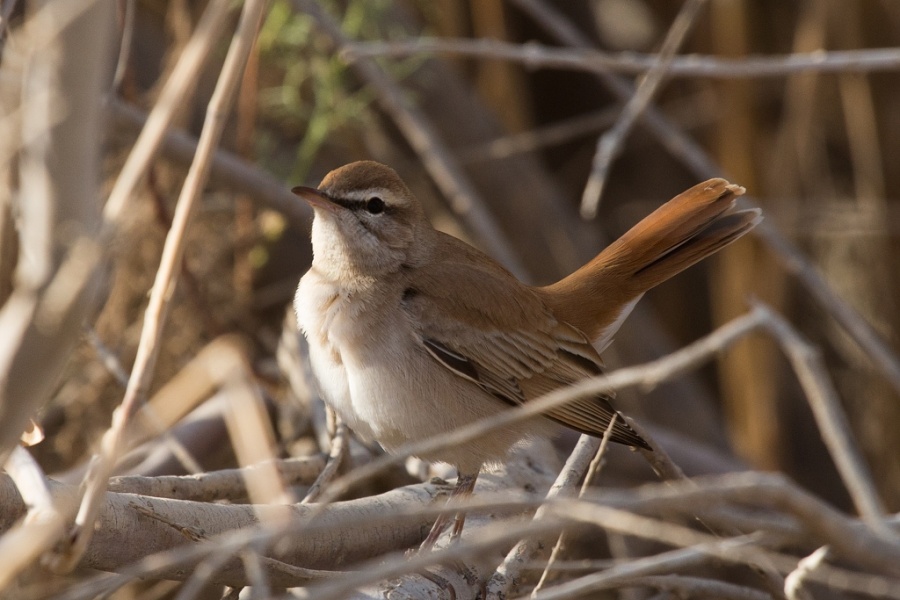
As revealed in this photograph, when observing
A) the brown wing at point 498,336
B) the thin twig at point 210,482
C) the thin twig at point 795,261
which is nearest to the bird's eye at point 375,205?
the brown wing at point 498,336

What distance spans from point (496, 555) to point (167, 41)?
375 cm

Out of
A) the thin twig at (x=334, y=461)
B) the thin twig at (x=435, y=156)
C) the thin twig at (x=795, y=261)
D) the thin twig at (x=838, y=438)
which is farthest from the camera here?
the thin twig at (x=435, y=156)

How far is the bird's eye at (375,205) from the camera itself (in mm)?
3604

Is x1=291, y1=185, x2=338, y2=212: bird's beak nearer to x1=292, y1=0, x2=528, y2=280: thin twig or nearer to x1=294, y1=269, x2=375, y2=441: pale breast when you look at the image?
x1=294, y1=269, x2=375, y2=441: pale breast

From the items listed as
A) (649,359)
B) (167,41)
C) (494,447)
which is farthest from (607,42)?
(494,447)

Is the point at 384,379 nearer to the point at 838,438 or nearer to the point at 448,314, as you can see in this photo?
the point at 448,314

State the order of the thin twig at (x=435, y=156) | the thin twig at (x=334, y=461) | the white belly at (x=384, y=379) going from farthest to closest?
the thin twig at (x=435, y=156)
the white belly at (x=384, y=379)
the thin twig at (x=334, y=461)

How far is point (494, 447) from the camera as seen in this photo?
11.0 ft

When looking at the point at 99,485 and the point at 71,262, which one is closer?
the point at 71,262

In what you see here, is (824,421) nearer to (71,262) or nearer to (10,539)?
(71,262)

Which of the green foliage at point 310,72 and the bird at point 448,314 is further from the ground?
the green foliage at point 310,72

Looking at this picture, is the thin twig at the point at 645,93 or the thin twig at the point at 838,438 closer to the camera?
the thin twig at the point at 838,438

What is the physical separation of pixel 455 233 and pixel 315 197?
250cm

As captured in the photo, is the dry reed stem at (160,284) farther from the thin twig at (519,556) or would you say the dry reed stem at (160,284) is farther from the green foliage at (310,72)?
the green foliage at (310,72)
